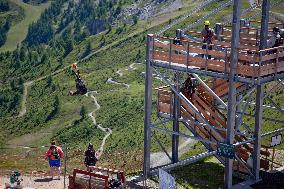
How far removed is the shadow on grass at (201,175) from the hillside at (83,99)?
26.6 inches

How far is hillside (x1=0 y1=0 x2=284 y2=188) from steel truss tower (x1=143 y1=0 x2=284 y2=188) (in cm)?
288

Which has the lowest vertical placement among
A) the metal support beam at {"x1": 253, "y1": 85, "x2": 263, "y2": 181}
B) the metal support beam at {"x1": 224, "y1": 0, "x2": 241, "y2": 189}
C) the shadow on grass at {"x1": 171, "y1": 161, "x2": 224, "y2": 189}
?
the shadow on grass at {"x1": 171, "y1": 161, "x2": 224, "y2": 189}

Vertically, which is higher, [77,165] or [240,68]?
[240,68]

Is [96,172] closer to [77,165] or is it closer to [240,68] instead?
[240,68]

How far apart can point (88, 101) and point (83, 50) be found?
69.2 m

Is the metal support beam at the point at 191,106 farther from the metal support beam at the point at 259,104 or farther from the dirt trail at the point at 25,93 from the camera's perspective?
the dirt trail at the point at 25,93

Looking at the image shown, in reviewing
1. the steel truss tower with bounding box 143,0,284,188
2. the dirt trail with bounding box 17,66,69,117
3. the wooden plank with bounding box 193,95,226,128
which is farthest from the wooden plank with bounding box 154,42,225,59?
the dirt trail with bounding box 17,66,69,117

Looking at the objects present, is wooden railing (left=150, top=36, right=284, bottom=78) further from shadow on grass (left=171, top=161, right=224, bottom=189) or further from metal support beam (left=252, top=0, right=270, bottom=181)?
shadow on grass (left=171, top=161, right=224, bottom=189)

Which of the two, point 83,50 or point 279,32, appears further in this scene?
point 83,50

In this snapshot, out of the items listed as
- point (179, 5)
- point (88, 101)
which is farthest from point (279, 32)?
point (179, 5)

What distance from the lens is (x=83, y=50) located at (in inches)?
6629

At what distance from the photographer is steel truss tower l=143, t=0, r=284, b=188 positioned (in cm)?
2459

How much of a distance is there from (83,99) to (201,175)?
75.9m

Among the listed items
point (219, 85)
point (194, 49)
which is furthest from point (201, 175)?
point (194, 49)
